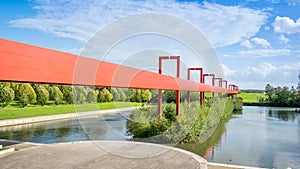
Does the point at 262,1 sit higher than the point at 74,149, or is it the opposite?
the point at 262,1

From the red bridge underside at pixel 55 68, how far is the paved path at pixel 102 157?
2.14 metres

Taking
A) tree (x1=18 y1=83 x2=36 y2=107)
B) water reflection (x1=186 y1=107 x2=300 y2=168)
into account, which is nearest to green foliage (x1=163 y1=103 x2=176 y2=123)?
water reflection (x1=186 y1=107 x2=300 y2=168)

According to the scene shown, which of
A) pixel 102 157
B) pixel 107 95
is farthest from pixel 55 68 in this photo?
pixel 107 95

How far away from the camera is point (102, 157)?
5977mm

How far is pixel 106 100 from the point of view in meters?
29.1

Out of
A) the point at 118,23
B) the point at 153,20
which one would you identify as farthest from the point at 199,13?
the point at 118,23

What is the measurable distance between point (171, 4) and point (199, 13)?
3.06 feet

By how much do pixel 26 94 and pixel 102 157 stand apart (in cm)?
1598

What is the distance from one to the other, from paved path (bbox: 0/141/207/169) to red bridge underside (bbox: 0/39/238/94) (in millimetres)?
2141

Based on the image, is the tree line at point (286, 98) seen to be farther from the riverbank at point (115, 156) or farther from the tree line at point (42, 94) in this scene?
the riverbank at point (115, 156)

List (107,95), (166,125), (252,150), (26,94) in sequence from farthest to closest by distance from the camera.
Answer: (107,95)
(26,94)
(252,150)
(166,125)

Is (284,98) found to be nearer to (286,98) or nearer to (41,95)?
(286,98)

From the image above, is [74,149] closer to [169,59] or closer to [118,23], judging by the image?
[169,59]

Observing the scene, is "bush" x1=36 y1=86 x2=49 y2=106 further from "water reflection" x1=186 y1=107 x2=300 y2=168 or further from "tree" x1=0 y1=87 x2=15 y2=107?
"water reflection" x1=186 y1=107 x2=300 y2=168
